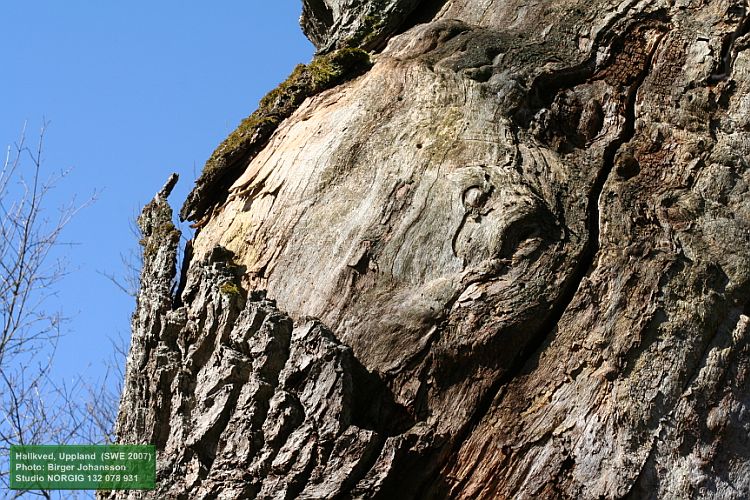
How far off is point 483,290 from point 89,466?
78.2 inches

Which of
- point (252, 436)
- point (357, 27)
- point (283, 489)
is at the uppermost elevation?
point (357, 27)

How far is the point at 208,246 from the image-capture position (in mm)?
3471

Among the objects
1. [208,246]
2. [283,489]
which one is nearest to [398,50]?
[208,246]

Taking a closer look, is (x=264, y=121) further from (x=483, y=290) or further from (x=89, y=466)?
A: (x=89, y=466)

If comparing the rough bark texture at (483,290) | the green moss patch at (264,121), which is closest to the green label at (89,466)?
the rough bark texture at (483,290)

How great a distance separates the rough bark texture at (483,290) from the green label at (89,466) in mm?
68

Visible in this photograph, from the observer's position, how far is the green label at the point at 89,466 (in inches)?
112

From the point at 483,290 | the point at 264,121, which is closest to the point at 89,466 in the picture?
the point at 264,121

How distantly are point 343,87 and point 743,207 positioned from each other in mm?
1761

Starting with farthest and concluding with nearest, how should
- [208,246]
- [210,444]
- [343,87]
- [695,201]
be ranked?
1. [343,87]
2. [208,246]
3. [695,201]
4. [210,444]

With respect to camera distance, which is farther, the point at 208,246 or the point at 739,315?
the point at 208,246

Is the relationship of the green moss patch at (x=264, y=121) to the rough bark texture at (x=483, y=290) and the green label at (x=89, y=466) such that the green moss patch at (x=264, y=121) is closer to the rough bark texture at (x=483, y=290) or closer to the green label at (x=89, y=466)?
the rough bark texture at (x=483, y=290)

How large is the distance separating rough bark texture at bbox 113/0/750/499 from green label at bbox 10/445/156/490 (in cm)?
7

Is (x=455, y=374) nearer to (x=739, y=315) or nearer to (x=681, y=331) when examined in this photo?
(x=681, y=331)
